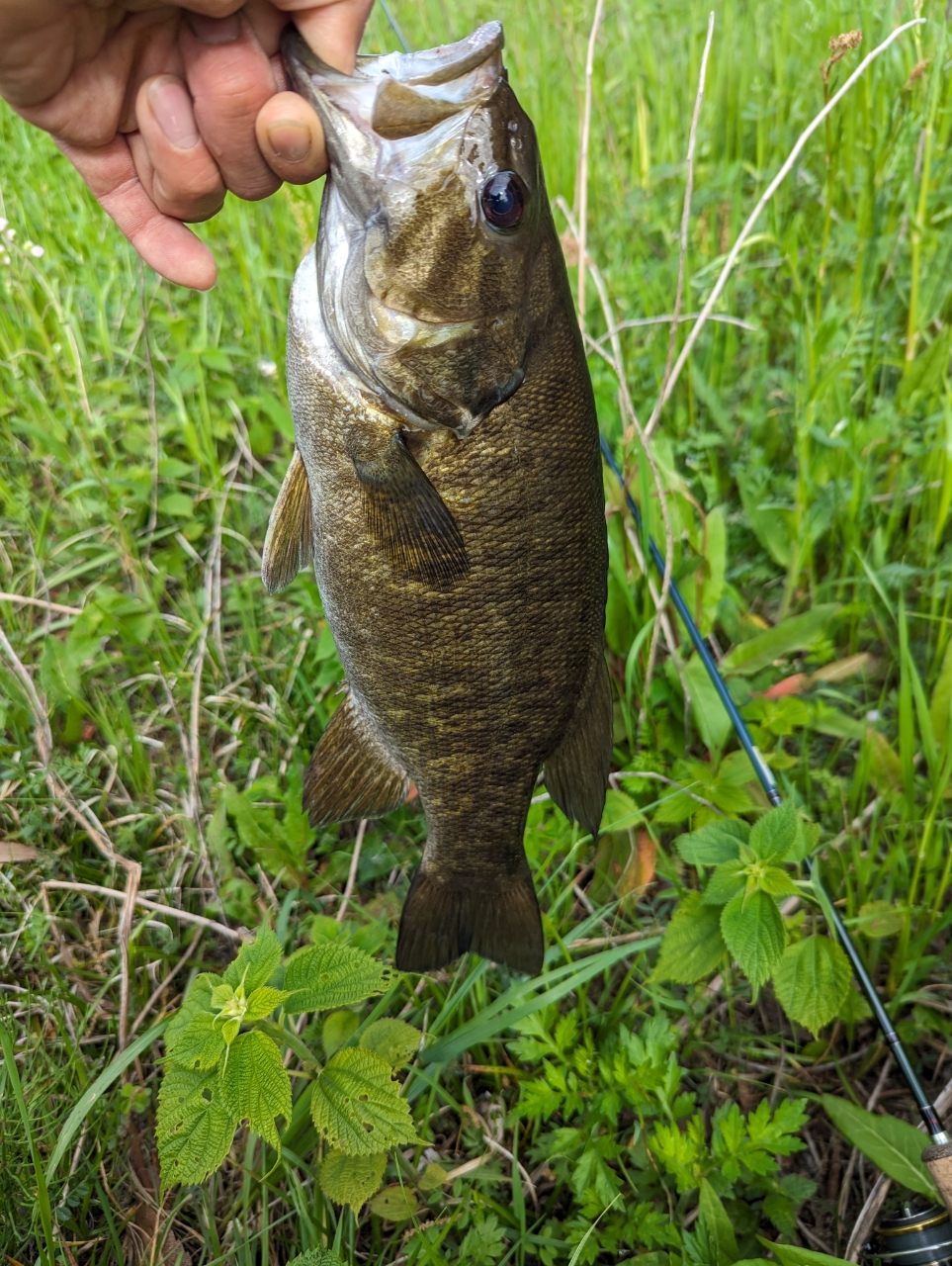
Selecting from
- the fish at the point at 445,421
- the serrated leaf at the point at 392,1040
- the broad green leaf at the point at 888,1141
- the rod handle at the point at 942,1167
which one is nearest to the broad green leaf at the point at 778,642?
the fish at the point at 445,421

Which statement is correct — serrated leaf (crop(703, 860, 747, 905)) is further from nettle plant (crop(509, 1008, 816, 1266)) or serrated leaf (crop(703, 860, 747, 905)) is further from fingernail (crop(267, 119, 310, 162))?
fingernail (crop(267, 119, 310, 162))

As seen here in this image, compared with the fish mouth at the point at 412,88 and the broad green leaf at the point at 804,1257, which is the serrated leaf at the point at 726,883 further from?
the fish mouth at the point at 412,88

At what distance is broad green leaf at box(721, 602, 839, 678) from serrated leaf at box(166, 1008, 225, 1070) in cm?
155

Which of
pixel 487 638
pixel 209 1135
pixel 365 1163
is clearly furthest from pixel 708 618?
pixel 209 1135

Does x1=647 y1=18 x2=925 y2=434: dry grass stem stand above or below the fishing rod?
above

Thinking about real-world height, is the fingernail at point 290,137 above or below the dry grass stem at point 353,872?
above

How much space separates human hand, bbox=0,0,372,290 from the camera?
141 centimetres

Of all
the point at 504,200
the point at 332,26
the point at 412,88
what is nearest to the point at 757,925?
the point at 504,200

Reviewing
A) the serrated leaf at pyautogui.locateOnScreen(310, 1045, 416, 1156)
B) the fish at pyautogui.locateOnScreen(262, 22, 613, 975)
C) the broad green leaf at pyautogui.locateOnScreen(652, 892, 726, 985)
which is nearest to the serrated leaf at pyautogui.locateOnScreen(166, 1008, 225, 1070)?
the serrated leaf at pyautogui.locateOnScreen(310, 1045, 416, 1156)

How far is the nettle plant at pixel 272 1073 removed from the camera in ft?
4.04

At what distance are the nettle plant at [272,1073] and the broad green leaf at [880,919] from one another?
0.99 m

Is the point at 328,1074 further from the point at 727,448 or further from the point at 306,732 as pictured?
the point at 727,448

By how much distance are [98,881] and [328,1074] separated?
3.07 feet

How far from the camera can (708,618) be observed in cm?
228
